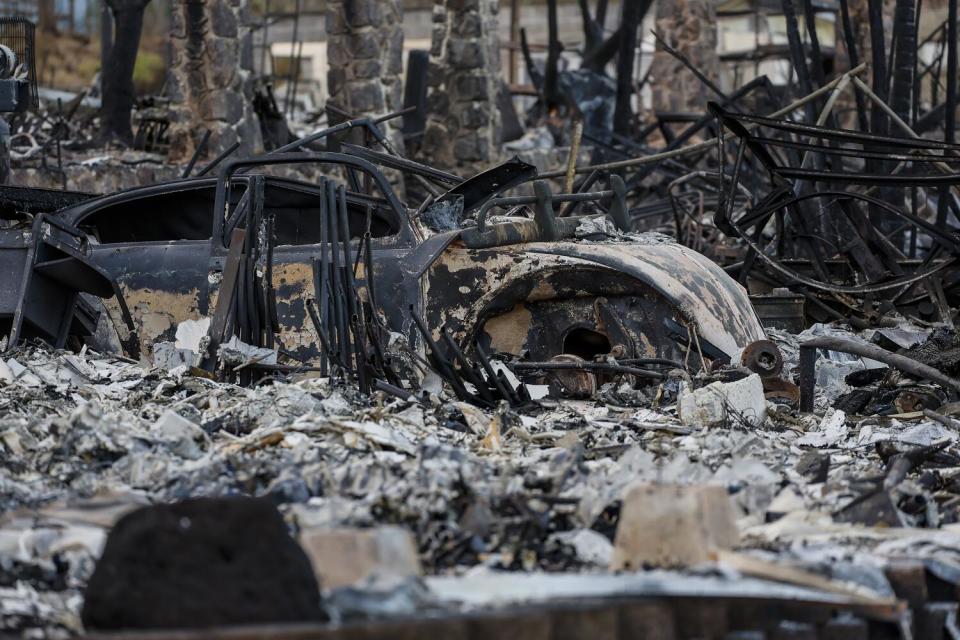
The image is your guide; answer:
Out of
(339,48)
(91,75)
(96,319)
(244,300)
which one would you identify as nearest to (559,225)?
(244,300)

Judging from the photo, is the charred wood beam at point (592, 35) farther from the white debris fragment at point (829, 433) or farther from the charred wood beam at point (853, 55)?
the white debris fragment at point (829, 433)

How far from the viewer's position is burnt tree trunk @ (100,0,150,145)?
21688mm

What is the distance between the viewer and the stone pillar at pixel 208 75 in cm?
1944

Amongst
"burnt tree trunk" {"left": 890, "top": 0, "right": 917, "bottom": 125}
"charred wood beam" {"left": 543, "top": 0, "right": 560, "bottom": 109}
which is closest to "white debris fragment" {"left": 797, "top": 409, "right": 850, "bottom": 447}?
"burnt tree trunk" {"left": 890, "top": 0, "right": 917, "bottom": 125}

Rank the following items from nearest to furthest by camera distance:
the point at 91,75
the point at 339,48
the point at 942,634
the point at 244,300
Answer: the point at 942,634, the point at 244,300, the point at 339,48, the point at 91,75

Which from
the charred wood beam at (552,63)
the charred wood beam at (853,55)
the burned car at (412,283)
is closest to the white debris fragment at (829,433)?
the burned car at (412,283)

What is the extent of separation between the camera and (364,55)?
20.5 m

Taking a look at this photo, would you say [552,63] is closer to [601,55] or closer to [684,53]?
[601,55]

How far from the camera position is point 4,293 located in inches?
338

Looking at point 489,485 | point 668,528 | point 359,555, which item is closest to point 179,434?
point 489,485

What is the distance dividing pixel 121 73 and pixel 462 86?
15.8 feet

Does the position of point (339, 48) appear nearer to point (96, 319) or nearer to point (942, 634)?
point (96, 319)

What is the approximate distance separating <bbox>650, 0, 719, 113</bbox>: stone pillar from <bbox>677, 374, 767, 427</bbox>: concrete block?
21229mm

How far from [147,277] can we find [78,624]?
4.69 m
